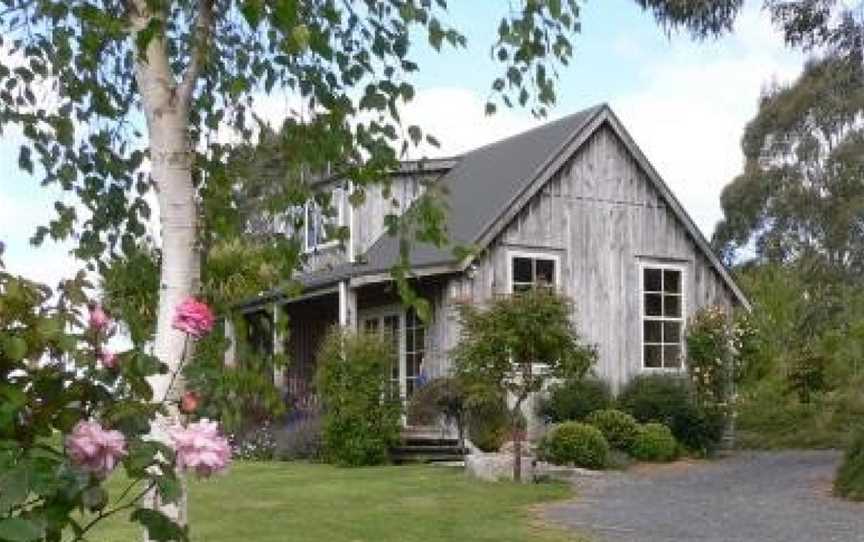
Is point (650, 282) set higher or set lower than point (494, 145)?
lower

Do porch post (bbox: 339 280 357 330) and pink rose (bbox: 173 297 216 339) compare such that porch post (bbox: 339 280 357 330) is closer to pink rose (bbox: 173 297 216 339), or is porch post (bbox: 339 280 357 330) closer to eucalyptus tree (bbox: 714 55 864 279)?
pink rose (bbox: 173 297 216 339)

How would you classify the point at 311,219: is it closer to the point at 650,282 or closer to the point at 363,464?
the point at 363,464

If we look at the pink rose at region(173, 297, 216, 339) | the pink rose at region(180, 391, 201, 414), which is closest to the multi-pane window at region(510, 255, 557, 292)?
the pink rose at region(173, 297, 216, 339)

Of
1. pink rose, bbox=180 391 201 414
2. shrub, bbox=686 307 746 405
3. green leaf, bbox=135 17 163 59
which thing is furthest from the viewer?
shrub, bbox=686 307 746 405

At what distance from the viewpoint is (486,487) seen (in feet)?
47.9

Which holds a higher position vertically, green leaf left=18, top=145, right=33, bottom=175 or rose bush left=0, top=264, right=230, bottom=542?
green leaf left=18, top=145, right=33, bottom=175

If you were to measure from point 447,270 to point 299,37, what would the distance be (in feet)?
52.7

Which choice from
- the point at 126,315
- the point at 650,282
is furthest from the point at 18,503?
the point at 650,282

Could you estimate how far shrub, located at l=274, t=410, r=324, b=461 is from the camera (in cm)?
1989

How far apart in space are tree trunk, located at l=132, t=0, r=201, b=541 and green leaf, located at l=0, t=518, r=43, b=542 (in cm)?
156

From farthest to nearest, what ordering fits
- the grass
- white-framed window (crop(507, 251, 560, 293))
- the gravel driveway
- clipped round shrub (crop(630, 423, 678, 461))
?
1. the grass
2. white-framed window (crop(507, 251, 560, 293))
3. clipped round shrub (crop(630, 423, 678, 461))
4. the gravel driveway

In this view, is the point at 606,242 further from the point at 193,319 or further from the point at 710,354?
the point at 193,319

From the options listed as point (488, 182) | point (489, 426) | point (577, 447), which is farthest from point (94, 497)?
point (488, 182)

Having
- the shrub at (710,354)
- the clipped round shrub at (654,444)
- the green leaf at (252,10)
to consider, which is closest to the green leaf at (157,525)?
the green leaf at (252,10)
